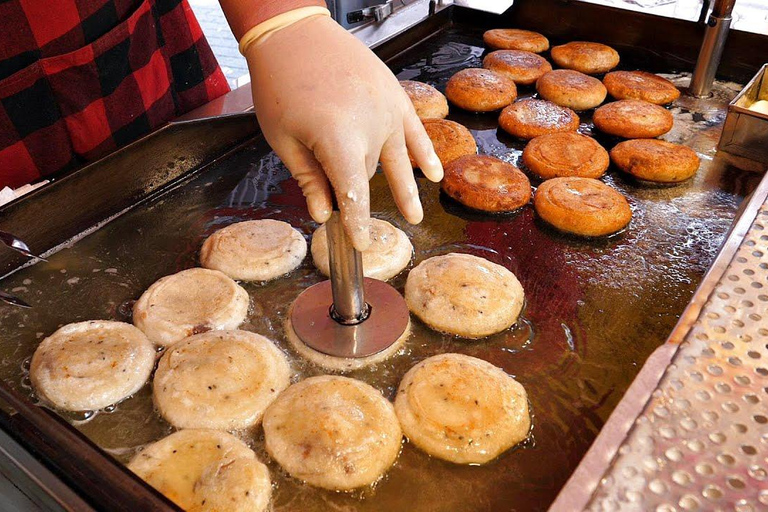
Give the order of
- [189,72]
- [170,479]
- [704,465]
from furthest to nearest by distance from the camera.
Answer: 1. [189,72]
2. [170,479]
3. [704,465]

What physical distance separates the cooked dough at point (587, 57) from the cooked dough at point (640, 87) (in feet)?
0.50

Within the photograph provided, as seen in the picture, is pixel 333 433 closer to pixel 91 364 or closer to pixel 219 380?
pixel 219 380

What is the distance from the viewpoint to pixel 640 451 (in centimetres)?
113

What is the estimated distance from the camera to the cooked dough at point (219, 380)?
1769 mm

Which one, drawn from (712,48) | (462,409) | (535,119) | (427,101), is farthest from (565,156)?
(462,409)

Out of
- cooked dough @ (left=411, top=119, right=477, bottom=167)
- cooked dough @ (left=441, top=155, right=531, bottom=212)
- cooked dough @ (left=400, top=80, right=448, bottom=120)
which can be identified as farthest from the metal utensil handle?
cooked dough @ (left=400, top=80, right=448, bottom=120)

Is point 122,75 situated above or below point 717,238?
above

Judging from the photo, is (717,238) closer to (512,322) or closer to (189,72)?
(512,322)

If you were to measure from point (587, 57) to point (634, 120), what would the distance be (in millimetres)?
753

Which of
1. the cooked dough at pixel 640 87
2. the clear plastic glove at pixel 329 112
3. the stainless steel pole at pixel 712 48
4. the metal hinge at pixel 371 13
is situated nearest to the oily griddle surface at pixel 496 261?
the cooked dough at pixel 640 87

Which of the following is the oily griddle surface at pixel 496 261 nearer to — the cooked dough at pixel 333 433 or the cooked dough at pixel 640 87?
the cooked dough at pixel 333 433

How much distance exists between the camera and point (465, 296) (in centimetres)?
211

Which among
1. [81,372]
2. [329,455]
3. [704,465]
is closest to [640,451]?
[704,465]

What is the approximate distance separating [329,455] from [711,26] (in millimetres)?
2871
